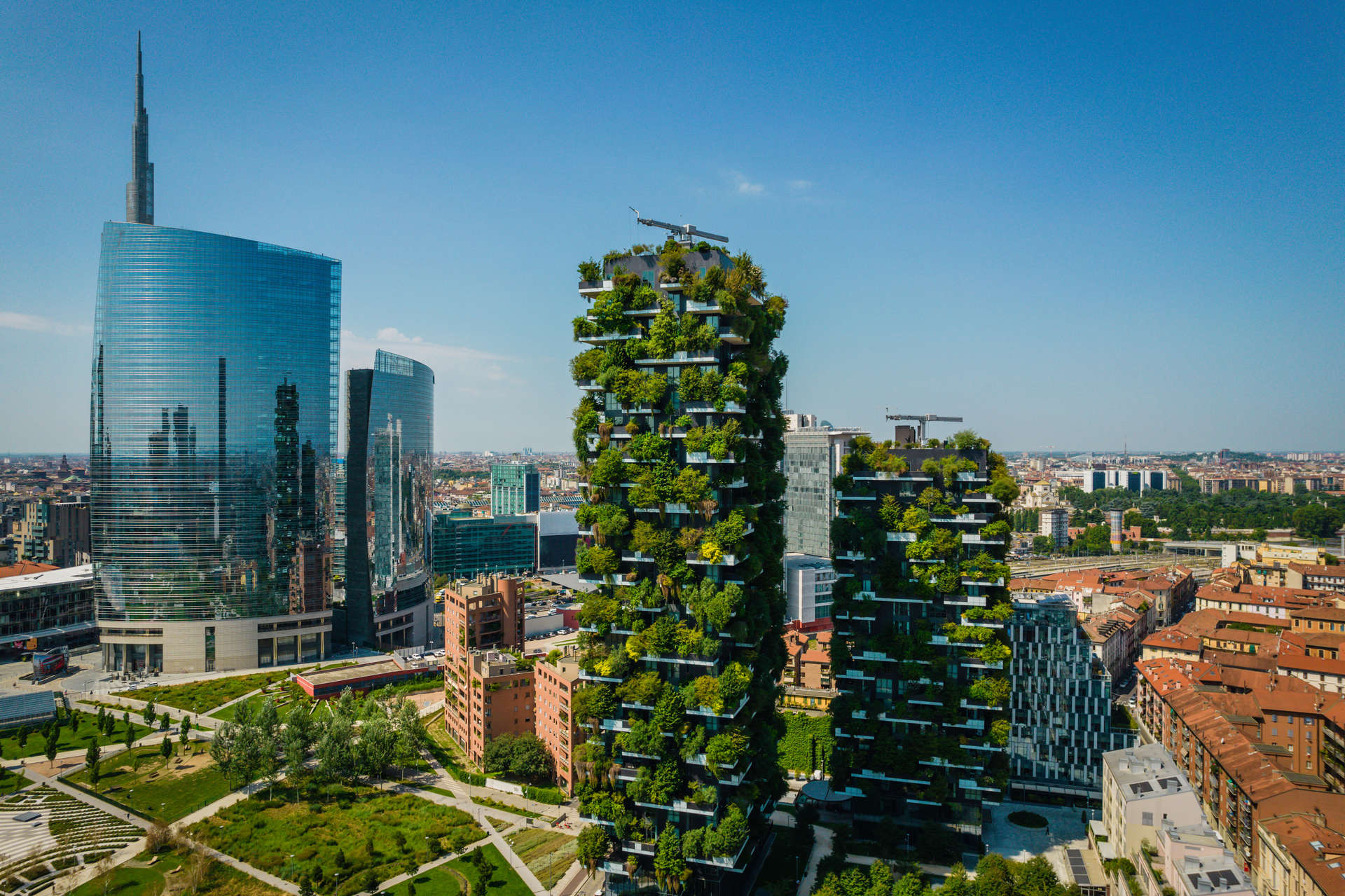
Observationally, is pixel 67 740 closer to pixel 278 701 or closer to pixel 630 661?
pixel 278 701

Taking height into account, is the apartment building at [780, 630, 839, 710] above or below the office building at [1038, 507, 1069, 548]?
below

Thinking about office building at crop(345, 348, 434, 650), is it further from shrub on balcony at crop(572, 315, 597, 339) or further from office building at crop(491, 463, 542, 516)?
office building at crop(491, 463, 542, 516)

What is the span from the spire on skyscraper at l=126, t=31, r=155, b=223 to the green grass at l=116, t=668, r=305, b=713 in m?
50.4

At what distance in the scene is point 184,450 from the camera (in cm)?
8356

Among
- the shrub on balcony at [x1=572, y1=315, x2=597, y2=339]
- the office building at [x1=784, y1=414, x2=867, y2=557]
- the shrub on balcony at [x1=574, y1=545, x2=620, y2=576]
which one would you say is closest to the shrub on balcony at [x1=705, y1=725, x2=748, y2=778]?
the shrub on balcony at [x1=574, y1=545, x2=620, y2=576]

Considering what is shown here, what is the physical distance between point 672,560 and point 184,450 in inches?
2760

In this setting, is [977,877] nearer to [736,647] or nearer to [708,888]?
[708,888]

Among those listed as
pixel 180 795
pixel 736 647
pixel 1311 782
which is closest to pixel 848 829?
pixel 736 647

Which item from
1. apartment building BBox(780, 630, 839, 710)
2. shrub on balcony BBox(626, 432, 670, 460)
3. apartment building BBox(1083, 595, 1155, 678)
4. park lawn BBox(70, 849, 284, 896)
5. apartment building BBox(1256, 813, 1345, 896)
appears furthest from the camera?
apartment building BBox(1083, 595, 1155, 678)

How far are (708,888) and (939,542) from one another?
19.2 meters

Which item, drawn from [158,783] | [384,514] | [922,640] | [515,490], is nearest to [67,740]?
[158,783]

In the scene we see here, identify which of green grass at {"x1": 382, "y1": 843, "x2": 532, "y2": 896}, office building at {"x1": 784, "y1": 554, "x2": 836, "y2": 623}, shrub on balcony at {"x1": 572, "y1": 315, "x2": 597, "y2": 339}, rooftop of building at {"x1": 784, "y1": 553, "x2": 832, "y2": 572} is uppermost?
shrub on balcony at {"x1": 572, "y1": 315, "x2": 597, "y2": 339}

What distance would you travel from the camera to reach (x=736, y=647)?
36094 millimetres

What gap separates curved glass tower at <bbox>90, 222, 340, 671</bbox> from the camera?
82750mm
